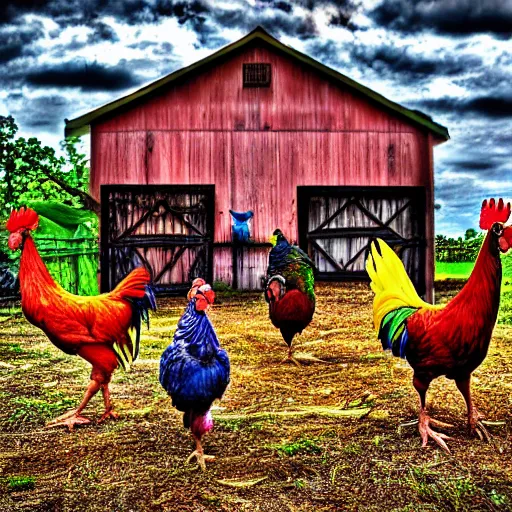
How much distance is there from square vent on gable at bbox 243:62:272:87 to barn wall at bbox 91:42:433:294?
6.1 inches

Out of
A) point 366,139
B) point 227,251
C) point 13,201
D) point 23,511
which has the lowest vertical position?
point 23,511

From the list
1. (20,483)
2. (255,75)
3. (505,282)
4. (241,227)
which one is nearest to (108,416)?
(20,483)

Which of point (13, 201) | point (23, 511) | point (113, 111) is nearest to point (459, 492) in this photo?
point (23, 511)

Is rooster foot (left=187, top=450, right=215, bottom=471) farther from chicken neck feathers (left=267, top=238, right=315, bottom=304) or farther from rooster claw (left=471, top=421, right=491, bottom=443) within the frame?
chicken neck feathers (left=267, top=238, right=315, bottom=304)

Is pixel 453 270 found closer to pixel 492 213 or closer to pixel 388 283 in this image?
pixel 388 283

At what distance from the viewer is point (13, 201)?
1972cm

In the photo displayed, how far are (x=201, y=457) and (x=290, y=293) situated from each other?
3383mm

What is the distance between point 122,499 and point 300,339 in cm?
578

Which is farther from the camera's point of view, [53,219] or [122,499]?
[53,219]

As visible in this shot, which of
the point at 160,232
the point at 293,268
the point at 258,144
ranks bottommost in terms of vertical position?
the point at 293,268

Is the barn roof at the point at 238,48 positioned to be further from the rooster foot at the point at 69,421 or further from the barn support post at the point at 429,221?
the rooster foot at the point at 69,421

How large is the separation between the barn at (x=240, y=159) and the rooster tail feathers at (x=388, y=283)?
10576 millimetres

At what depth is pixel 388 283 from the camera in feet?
16.7

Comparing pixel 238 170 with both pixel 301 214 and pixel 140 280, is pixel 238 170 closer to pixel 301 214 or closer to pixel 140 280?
pixel 301 214
